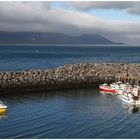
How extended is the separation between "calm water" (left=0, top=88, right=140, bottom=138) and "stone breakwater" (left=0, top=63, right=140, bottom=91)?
2544 mm

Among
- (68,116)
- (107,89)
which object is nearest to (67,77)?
(107,89)

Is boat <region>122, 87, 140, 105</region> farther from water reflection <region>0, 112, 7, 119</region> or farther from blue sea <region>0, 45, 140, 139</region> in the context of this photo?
water reflection <region>0, 112, 7, 119</region>

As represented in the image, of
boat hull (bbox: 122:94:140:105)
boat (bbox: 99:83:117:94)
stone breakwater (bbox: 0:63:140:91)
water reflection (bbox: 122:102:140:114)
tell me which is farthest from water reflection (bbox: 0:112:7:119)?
boat (bbox: 99:83:117:94)

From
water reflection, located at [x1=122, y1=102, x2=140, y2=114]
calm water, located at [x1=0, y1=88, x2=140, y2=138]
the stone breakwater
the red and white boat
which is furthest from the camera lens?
the red and white boat

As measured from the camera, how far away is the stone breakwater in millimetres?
58625

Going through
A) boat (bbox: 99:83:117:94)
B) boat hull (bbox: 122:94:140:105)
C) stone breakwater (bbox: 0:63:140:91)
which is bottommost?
boat hull (bbox: 122:94:140:105)

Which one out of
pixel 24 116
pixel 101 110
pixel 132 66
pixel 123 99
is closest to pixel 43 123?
pixel 24 116

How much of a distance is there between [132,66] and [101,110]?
3569 centimetres

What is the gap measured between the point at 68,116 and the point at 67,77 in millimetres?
20586

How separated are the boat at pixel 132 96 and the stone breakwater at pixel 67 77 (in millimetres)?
9347

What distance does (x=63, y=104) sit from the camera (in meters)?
51.4

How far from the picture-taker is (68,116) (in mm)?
44281

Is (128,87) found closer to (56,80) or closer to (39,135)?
(56,80)

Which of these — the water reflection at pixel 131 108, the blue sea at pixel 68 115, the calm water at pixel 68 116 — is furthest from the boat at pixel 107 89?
the water reflection at pixel 131 108
